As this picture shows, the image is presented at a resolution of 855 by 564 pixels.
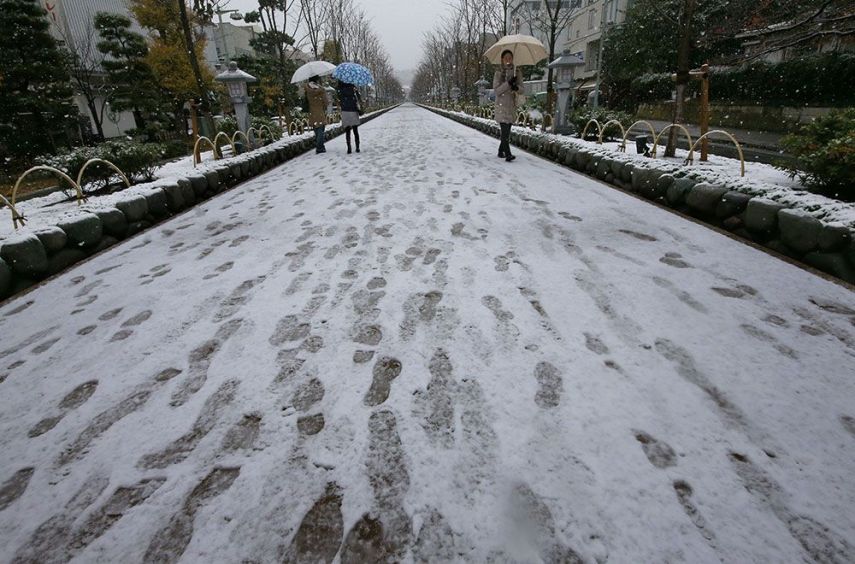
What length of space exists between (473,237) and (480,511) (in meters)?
2.70

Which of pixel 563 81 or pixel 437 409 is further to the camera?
pixel 563 81

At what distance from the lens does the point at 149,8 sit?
1741 centimetres

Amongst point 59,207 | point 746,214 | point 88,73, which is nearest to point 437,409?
point 746,214

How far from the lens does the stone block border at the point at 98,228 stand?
10.4 ft

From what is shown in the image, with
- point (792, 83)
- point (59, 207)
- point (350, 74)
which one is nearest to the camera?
point (59, 207)

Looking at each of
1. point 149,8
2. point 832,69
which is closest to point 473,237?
point 832,69

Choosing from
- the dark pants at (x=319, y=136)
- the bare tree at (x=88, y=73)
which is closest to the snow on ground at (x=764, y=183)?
the dark pants at (x=319, y=136)

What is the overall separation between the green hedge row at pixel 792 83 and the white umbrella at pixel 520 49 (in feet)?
34.0

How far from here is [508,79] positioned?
6.94 m

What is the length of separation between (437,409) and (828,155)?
3880 millimetres

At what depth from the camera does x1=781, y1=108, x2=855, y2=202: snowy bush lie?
10.4 feet

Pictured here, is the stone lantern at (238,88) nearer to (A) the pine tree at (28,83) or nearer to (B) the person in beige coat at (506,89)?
(B) the person in beige coat at (506,89)

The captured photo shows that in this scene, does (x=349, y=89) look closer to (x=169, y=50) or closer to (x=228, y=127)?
(x=228, y=127)

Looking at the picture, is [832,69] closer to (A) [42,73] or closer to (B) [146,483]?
(B) [146,483]
